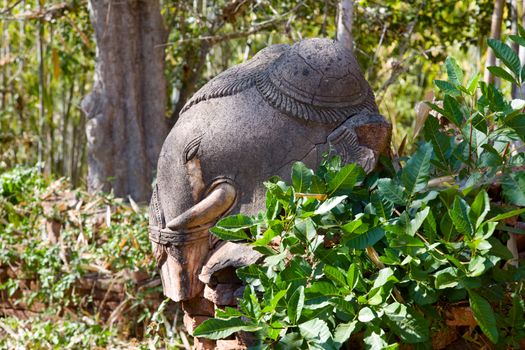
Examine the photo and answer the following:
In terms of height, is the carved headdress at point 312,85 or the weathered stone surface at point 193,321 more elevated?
the carved headdress at point 312,85

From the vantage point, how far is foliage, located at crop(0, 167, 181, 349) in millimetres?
4332

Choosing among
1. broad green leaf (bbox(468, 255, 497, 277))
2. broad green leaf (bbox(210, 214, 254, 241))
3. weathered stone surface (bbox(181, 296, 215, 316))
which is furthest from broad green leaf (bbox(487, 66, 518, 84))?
weathered stone surface (bbox(181, 296, 215, 316))

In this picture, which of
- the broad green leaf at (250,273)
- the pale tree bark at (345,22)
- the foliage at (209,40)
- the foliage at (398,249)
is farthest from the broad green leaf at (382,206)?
the foliage at (209,40)

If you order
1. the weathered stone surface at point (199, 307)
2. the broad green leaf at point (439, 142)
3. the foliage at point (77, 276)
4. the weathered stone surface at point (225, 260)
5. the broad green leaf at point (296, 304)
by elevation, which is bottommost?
the foliage at point (77, 276)

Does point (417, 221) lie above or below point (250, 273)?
above

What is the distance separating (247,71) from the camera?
3195mm

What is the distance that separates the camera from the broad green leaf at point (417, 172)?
2.38 metres

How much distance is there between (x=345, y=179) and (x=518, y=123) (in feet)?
1.94

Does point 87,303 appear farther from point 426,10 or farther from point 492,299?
point 426,10

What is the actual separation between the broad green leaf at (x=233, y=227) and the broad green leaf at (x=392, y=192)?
0.44 meters

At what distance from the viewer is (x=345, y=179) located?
2.46m

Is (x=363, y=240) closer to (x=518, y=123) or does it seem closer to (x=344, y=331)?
(x=344, y=331)

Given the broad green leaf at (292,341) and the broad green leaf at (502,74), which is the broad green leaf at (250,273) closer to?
the broad green leaf at (292,341)

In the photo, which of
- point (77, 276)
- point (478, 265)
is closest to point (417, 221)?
point (478, 265)
